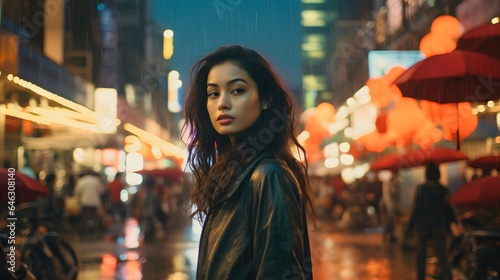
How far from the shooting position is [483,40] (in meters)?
9.04

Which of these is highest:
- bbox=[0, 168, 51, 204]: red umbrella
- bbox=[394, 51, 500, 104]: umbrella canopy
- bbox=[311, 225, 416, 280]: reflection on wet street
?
bbox=[394, 51, 500, 104]: umbrella canopy

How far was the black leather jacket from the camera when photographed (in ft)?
7.86

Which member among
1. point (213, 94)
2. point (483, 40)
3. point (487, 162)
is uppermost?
point (483, 40)

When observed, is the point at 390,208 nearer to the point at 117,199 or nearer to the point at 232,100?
the point at 117,199

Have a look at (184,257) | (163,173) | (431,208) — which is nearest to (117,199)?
(163,173)

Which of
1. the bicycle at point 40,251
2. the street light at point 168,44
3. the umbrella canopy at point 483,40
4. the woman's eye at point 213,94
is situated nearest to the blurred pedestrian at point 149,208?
the bicycle at point 40,251

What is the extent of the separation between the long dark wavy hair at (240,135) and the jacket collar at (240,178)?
4cm

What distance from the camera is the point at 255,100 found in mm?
2838

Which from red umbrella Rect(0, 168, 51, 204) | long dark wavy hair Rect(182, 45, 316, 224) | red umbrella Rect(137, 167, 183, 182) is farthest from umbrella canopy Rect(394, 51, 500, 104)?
red umbrella Rect(137, 167, 183, 182)

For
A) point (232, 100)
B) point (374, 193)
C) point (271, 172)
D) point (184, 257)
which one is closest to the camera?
point (271, 172)

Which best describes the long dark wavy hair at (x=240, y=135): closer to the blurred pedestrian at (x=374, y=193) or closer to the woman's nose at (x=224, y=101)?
the woman's nose at (x=224, y=101)

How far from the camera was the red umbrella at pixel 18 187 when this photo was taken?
738cm

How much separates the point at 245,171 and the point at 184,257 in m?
12.2

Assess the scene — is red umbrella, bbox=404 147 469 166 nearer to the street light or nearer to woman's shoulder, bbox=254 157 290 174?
woman's shoulder, bbox=254 157 290 174
